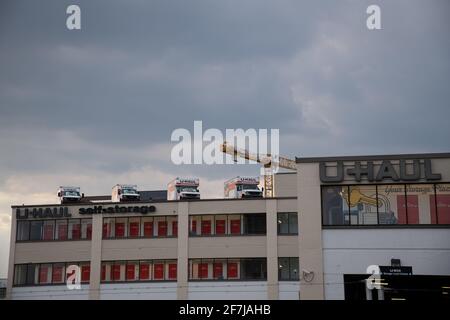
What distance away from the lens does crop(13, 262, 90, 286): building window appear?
62.4 m

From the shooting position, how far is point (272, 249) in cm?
6072

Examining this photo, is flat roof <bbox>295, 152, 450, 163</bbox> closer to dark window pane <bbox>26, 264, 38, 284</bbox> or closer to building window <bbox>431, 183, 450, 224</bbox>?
building window <bbox>431, 183, 450, 224</bbox>

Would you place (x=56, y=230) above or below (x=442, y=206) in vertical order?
above

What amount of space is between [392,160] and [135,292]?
3673 centimetres

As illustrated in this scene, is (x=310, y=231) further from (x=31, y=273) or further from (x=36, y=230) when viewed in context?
(x=36, y=230)

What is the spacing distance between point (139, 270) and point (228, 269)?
31.4 feet

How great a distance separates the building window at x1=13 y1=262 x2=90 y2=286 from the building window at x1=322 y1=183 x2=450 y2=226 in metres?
37.0

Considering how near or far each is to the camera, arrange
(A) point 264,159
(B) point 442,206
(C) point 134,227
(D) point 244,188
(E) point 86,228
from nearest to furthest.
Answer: (B) point 442,206 → (C) point 134,227 → (E) point 86,228 → (D) point 244,188 → (A) point 264,159

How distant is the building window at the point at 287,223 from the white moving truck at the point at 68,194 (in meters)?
24.1

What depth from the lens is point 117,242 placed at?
62531 millimetres

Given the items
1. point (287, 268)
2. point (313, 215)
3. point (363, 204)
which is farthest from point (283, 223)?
point (363, 204)

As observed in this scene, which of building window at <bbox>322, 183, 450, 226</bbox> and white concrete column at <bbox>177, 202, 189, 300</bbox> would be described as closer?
building window at <bbox>322, 183, 450, 226</bbox>
